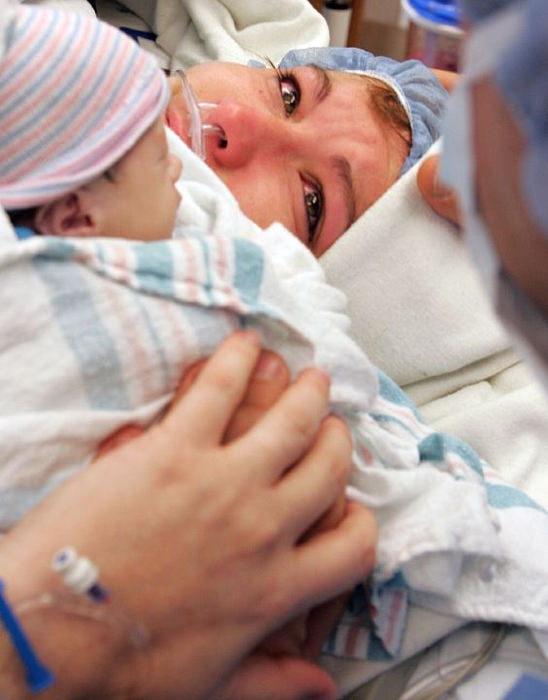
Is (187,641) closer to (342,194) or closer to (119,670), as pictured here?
(119,670)

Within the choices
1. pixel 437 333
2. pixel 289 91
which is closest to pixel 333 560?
pixel 437 333

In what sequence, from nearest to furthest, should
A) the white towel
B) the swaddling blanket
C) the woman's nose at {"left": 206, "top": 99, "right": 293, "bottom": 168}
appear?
the swaddling blanket, the woman's nose at {"left": 206, "top": 99, "right": 293, "bottom": 168}, the white towel

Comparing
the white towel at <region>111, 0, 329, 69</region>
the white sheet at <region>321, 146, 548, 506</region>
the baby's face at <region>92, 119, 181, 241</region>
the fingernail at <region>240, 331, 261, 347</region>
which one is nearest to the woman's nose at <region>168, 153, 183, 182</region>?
the baby's face at <region>92, 119, 181, 241</region>

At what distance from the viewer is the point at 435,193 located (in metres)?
1.10

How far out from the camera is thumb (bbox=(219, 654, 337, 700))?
60 cm

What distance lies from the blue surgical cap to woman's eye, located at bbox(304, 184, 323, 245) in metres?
0.18

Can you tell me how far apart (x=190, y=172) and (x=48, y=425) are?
19.2 inches

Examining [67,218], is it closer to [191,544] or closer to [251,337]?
[251,337]

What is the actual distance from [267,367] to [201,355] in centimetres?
6

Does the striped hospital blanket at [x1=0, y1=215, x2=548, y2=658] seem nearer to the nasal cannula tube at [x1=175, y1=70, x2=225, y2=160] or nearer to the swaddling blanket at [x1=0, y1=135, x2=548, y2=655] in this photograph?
the swaddling blanket at [x1=0, y1=135, x2=548, y2=655]

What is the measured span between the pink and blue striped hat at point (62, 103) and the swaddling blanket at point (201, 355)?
0.19ft

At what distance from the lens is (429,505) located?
0.76 meters

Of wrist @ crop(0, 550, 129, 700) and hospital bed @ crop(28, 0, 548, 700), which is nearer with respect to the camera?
wrist @ crop(0, 550, 129, 700)

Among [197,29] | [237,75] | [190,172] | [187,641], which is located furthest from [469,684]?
[197,29]
